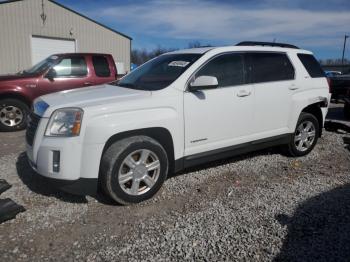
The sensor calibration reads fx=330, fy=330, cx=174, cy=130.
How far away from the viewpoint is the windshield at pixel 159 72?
13.6 ft

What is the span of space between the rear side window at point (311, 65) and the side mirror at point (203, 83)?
2.24 meters

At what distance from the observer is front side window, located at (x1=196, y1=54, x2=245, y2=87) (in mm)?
4289

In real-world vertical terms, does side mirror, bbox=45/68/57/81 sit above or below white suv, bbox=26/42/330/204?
above

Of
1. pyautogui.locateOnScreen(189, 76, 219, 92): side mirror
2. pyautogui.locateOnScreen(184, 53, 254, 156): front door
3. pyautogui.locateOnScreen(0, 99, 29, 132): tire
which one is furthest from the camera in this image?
pyautogui.locateOnScreen(0, 99, 29, 132): tire

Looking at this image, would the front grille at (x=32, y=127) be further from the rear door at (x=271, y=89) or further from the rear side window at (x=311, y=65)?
the rear side window at (x=311, y=65)

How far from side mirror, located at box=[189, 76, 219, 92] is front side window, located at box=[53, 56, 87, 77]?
4728 millimetres

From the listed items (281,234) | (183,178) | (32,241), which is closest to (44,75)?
(183,178)

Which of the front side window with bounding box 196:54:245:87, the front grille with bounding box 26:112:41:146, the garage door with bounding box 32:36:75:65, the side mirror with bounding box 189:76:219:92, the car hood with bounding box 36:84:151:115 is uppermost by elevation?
the garage door with bounding box 32:36:75:65

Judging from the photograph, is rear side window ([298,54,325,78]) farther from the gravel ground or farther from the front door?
the gravel ground

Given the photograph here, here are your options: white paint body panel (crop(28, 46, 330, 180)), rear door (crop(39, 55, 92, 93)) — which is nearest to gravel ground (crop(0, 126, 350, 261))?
white paint body panel (crop(28, 46, 330, 180))

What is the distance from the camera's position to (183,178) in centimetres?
459

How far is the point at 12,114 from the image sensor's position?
24.6 feet

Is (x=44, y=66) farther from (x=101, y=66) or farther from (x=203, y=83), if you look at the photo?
(x=203, y=83)

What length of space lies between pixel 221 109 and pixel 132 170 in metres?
1.42
